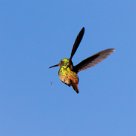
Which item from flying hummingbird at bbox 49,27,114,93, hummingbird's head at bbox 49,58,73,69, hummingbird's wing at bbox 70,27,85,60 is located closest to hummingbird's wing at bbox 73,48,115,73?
flying hummingbird at bbox 49,27,114,93

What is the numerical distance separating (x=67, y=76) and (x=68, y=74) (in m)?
0.07

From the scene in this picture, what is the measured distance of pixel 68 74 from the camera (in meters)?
7.47

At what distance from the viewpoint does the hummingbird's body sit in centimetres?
739

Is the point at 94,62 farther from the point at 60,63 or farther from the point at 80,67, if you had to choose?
the point at 60,63

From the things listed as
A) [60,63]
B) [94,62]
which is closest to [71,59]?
[60,63]

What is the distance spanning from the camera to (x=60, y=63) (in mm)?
7750

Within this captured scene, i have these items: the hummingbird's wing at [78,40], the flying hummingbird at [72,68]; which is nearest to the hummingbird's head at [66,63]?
the flying hummingbird at [72,68]

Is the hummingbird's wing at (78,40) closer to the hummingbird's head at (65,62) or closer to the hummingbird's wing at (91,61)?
the hummingbird's head at (65,62)

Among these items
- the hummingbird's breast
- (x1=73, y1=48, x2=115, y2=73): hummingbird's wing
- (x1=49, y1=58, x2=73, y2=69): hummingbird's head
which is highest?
(x1=73, y1=48, x2=115, y2=73): hummingbird's wing

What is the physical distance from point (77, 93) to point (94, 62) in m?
1.26

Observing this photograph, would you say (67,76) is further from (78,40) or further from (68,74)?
(78,40)

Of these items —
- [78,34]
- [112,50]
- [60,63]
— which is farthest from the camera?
[112,50]

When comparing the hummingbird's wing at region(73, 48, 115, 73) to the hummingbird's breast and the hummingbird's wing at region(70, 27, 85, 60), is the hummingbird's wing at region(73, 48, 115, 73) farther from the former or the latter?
the hummingbird's wing at region(70, 27, 85, 60)

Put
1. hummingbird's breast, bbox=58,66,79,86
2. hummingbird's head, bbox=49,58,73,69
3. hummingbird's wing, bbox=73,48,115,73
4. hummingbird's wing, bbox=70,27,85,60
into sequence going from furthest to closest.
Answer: hummingbird's wing, bbox=73,48,115,73
hummingbird's head, bbox=49,58,73,69
hummingbird's breast, bbox=58,66,79,86
hummingbird's wing, bbox=70,27,85,60
